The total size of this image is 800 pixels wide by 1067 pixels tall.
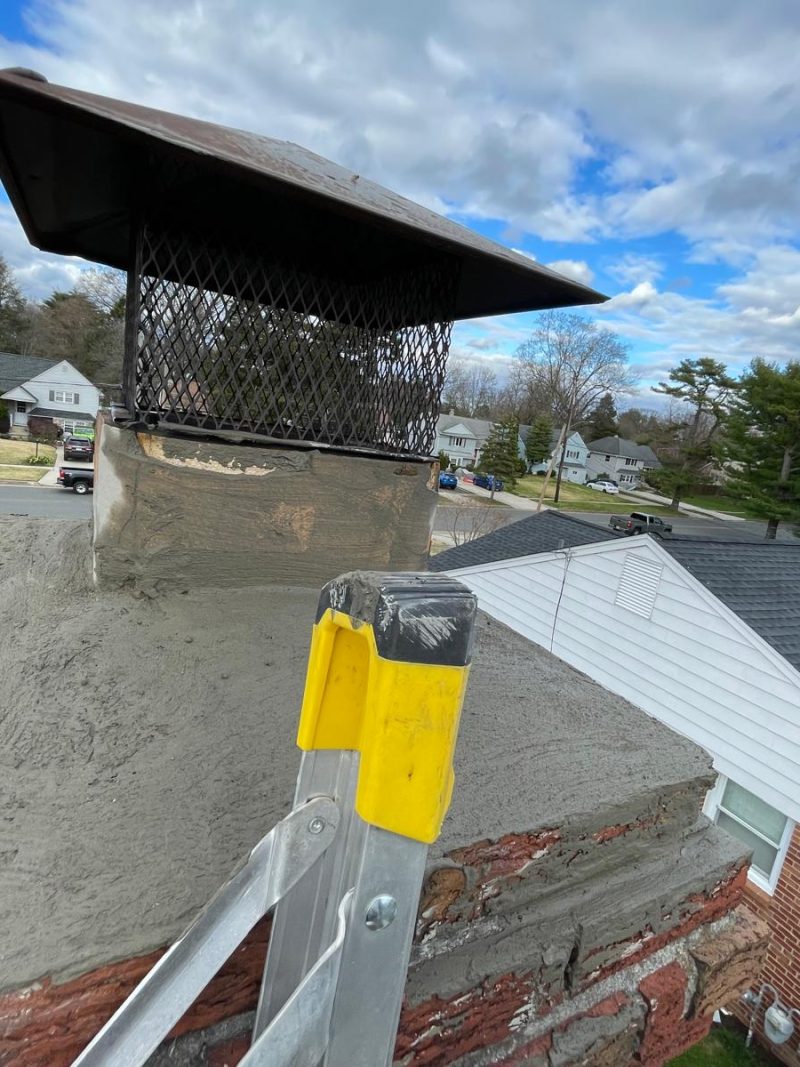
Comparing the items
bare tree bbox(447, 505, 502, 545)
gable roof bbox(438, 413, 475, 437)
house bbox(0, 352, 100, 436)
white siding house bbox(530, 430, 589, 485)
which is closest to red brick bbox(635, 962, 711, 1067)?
bare tree bbox(447, 505, 502, 545)

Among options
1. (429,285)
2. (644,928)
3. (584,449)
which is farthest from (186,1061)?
(584,449)

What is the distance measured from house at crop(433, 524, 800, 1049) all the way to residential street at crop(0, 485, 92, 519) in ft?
49.7

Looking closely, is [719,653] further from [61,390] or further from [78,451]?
[61,390]

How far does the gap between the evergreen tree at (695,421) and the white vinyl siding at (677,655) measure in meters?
34.2

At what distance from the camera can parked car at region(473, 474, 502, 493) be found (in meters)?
37.2

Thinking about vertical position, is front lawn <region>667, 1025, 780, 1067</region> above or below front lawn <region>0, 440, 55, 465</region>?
below

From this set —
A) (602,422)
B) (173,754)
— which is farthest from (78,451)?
(602,422)

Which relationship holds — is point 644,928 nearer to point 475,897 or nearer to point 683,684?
point 475,897

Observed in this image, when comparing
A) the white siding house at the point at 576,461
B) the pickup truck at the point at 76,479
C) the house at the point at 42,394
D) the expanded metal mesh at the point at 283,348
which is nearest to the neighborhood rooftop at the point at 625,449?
the white siding house at the point at 576,461

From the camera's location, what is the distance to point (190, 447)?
2.05 m

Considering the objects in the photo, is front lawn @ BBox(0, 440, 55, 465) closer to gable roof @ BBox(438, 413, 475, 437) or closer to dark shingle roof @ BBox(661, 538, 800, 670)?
dark shingle roof @ BBox(661, 538, 800, 670)

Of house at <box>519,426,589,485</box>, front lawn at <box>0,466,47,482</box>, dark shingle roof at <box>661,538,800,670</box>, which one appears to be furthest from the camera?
house at <box>519,426,589,485</box>

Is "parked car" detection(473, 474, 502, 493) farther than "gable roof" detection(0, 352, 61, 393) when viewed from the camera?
Yes

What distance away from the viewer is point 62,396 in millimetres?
37438
